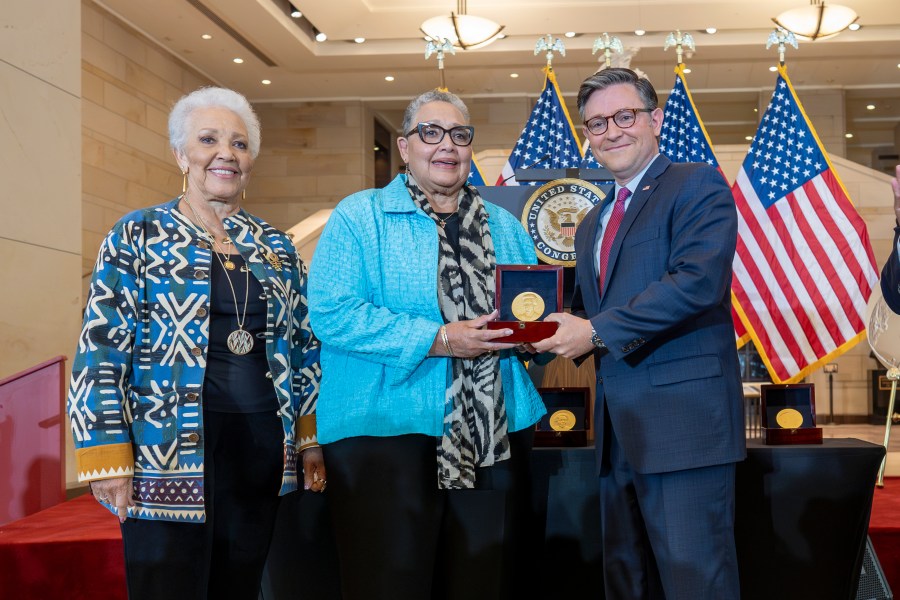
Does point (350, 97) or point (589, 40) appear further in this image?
point (350, 97)

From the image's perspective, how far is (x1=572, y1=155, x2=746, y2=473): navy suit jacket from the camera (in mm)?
2082

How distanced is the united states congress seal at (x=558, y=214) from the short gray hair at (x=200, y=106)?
4.45ft

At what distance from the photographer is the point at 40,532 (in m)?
3.47

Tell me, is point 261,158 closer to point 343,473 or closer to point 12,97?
point 12,97

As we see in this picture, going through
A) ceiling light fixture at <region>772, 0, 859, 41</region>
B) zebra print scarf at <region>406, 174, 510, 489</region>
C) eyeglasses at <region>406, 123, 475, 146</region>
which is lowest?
zebra print scarf at <region>406, 174, 510, 489</region>

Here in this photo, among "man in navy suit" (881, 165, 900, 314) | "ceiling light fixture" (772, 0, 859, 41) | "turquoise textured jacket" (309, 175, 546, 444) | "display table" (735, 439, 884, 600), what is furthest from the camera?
"ceiling light fixture" (772, 0, 859, 41)

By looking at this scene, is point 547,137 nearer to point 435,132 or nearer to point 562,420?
point 562,420

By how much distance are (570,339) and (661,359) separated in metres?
0.25

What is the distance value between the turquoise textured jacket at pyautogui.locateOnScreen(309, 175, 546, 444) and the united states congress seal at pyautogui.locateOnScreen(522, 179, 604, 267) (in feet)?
3.37

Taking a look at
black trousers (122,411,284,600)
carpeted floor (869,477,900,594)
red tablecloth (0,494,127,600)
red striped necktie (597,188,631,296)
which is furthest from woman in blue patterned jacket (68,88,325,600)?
carpeted floor (869,477,900,594)

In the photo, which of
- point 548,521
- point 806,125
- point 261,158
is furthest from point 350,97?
point 548,521

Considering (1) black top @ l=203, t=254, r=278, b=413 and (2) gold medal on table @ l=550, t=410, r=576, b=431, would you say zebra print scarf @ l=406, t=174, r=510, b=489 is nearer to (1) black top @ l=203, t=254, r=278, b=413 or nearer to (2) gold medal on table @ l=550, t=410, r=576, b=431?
(1) black top @ l=203, t=254, r=278, b=413

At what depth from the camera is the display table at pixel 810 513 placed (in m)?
2.79

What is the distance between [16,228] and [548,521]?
11.8ft
